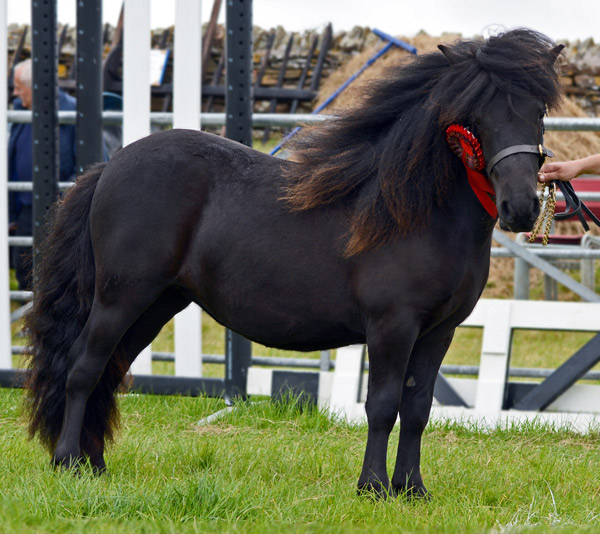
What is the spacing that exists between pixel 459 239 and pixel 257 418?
2004 millimetres

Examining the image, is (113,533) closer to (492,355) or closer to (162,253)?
(162,253)

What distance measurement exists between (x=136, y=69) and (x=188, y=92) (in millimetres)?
324

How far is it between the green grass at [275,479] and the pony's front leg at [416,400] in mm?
115

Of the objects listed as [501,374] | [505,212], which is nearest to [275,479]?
[505,212]

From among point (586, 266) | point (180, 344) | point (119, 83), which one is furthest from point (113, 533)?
point (119, 83)

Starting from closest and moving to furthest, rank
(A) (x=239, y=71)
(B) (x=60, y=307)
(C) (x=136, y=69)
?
(B) (x=60, y=307)
(A) (x=239, y=71)
(C) (x=136, y=69)

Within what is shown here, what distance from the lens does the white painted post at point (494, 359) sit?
468 cm

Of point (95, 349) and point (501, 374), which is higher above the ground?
point (95, 349)

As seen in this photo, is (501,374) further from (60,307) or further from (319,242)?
(60,307)

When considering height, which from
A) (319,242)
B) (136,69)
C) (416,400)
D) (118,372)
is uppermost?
(136,69)

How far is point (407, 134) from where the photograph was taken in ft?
9.63

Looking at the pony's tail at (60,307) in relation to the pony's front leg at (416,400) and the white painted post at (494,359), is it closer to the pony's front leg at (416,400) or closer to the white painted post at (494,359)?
the pony's front leg at (416,400)

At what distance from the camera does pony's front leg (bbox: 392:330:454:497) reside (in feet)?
10.2

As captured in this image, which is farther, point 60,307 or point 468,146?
point 60,307
